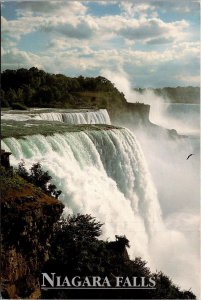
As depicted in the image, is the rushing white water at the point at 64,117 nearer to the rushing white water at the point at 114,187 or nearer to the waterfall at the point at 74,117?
the waterfall at the point at 74,117

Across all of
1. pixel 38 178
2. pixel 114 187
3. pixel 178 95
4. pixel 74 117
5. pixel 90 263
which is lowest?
pixel 90 263

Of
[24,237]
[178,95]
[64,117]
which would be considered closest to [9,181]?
[24,237]

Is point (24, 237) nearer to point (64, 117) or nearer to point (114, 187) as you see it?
point (114, 187)

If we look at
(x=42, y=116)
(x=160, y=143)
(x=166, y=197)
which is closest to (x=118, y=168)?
(x=42, y=116)

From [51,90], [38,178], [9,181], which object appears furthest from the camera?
[51,90]

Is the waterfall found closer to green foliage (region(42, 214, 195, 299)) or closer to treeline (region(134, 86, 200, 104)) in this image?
green foliage (region(42, 214, 195, 299))
